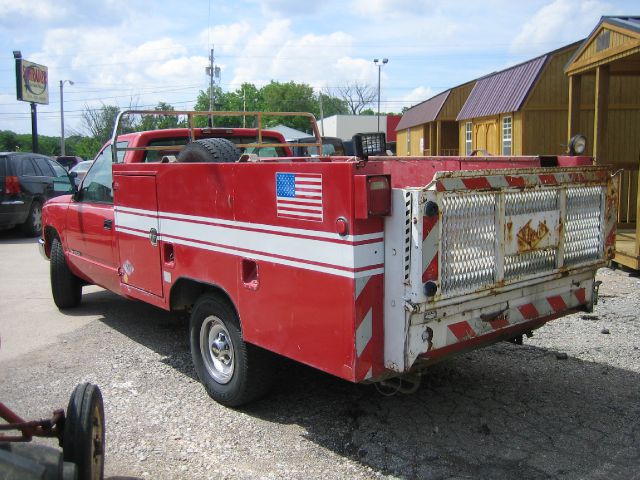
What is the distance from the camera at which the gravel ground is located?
374cm

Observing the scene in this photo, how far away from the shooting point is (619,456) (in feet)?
12.4

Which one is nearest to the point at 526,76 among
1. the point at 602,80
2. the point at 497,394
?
the point at 602,80

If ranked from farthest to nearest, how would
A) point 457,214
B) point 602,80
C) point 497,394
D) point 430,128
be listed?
point 430,128 → point 602,80 → point 497,394 → point 457,214

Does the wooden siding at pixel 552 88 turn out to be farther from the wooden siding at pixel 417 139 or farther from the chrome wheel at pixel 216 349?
the chrome wheel at pixel 216 349

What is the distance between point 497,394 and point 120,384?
117 inches

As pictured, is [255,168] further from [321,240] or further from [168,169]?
[168,169]

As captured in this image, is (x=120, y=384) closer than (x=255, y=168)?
No

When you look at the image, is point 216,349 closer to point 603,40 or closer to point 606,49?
point 606,49

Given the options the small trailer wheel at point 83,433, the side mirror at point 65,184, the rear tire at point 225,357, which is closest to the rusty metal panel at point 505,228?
the rear tire at point 225,357

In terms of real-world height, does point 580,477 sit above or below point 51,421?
below

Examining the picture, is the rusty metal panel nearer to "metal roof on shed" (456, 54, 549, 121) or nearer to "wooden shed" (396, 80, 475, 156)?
"metal roof on shed" (456, 54, 549, 121)

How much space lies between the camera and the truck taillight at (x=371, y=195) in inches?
127

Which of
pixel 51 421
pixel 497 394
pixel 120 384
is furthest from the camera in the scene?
pixel 120 384

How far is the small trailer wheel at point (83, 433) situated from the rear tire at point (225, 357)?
1141 mm
